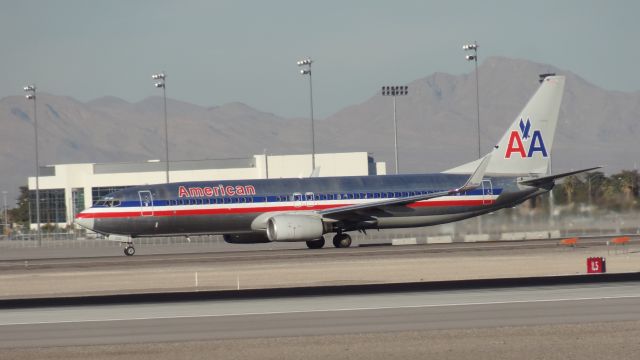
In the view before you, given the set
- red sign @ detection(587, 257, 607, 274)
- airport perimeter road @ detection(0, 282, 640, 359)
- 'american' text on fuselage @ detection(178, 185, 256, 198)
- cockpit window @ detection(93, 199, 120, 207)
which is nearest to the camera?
airport perimeter road @ detection(0, 282, 640, 359)

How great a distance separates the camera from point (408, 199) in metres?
54.3

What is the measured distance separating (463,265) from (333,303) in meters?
14.6

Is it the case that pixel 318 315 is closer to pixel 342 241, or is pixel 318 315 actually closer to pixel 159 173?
pixel 342 241

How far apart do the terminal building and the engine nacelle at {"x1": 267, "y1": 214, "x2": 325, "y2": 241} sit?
80.4m

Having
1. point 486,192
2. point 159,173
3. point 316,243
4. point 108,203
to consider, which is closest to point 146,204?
point 108,203

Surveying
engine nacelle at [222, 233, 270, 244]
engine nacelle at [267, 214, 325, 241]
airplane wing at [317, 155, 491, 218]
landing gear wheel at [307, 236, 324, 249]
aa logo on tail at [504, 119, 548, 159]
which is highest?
aa logo on tail at [504, 119, 548, 159]

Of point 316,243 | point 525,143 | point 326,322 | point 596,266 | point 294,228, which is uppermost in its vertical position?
point 525,143

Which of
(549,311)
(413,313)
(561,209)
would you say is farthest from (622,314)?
(561,209)

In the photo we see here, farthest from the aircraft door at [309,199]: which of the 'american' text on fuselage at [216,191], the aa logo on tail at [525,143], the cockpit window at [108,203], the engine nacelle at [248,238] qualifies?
the aa logo on tail at [525,143]

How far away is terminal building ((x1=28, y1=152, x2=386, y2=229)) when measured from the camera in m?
138

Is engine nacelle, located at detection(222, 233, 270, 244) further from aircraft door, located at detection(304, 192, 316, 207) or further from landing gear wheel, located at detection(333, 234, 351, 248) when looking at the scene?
landing gear wheel, located at detection(333, 234, 351, 248)

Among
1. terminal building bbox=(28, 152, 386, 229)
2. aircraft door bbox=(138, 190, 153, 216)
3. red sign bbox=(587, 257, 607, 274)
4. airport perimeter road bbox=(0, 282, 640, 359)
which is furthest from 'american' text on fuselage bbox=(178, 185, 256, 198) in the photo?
terminal building bbox=(28, 152, 386, 229)

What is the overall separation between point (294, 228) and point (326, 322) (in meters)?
29.8

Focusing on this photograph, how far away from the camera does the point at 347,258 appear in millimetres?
44094
